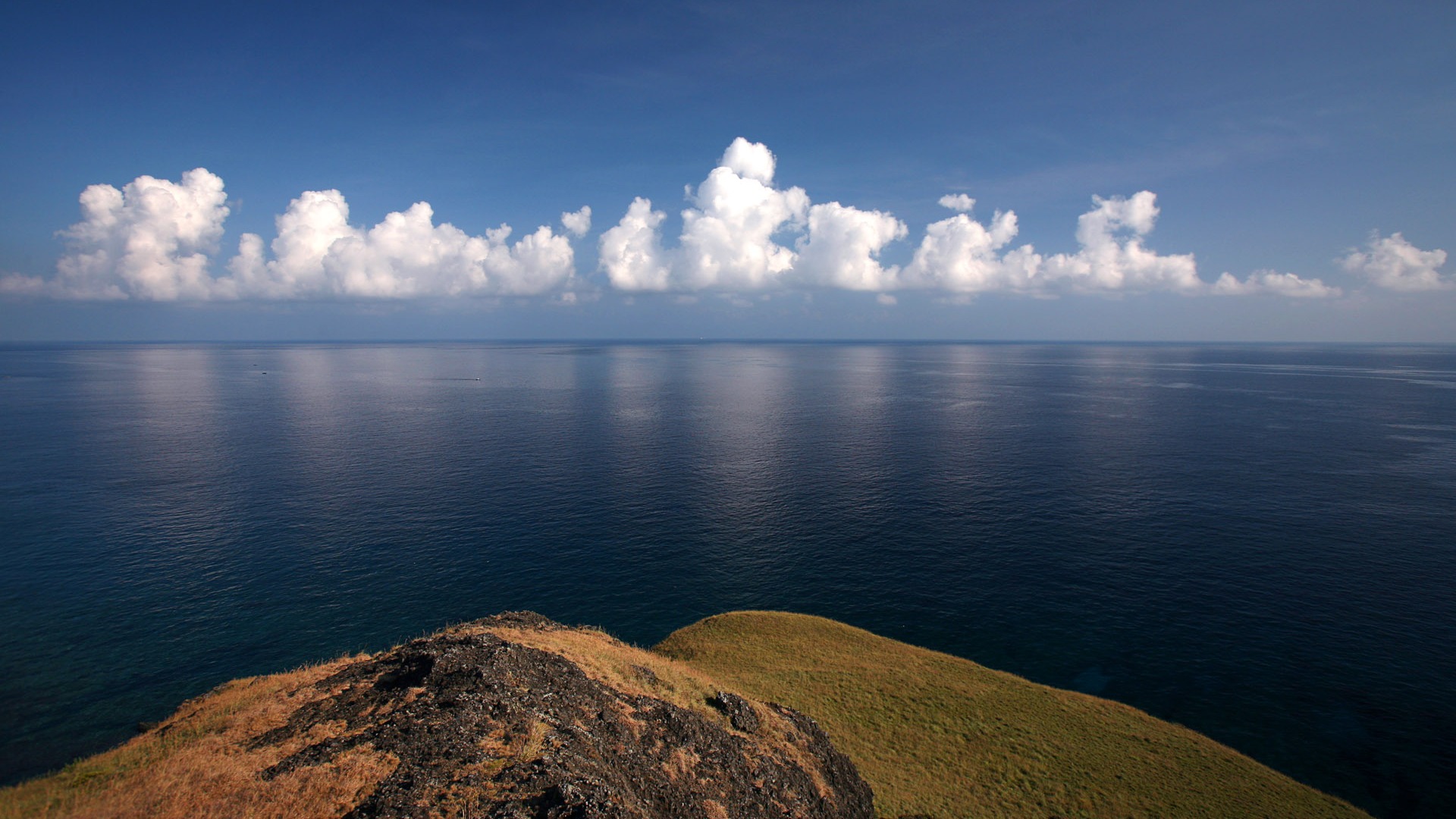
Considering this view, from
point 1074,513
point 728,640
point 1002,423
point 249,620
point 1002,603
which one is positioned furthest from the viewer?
point 1002,423

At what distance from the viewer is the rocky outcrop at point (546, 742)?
25.2 m

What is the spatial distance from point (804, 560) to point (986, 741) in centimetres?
3544

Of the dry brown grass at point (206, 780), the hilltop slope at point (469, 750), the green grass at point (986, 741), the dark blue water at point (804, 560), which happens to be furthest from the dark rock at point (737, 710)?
the dark blue water at point (804, 560)

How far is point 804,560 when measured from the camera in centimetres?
7581

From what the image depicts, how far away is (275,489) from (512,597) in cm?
5971

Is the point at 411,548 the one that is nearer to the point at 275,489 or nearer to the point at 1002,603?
the point at 275,489

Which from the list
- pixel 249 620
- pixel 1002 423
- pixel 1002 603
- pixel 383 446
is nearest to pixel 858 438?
pixel 1002 423

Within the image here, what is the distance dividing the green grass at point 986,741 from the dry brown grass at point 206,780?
26.4 metres

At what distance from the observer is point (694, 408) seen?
190 metres

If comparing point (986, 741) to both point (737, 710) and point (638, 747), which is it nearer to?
point (737, 710)

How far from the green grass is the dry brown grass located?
26.4m

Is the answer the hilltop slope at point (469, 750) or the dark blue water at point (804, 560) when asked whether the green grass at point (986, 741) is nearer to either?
the dark blue water at point (804, 560)

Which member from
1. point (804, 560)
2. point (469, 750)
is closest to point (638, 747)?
point (469, 750)

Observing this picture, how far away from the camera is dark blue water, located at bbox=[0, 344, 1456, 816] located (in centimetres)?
5009
